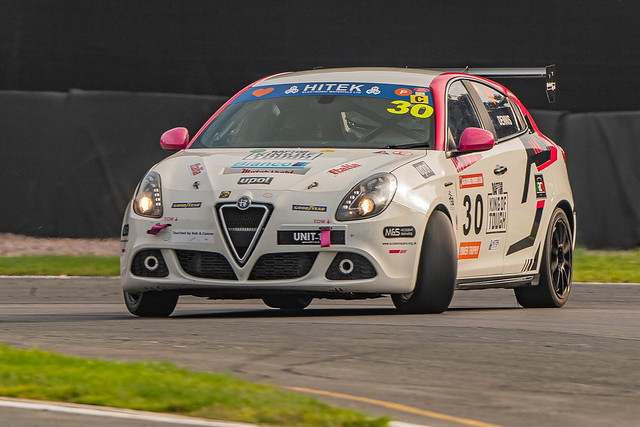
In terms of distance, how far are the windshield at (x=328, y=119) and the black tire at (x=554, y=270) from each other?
1765mm

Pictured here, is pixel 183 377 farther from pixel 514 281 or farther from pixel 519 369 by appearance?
pixel 514 281

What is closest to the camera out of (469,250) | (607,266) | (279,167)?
(279,167)

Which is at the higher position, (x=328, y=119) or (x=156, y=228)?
(x=328, y=119)

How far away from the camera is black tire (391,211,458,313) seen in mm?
8516

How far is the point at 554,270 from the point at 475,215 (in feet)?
5.14

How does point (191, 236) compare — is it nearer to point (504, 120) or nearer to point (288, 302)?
point (288, 302)

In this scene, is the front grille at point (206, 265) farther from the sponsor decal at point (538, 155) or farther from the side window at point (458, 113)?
the sponsor decal at point (538, 155)

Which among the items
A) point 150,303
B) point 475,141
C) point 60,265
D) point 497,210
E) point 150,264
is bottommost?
point 60,265

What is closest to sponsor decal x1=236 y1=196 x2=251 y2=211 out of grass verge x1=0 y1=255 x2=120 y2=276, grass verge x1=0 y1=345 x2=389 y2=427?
grass verge x1=0 y1=345 x2=389 y2=427

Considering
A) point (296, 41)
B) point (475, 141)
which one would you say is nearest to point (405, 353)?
point (475, 141)

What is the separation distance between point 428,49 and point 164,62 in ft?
10.7

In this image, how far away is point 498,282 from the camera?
977 centimetres

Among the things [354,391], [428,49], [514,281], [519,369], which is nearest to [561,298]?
[514,281]

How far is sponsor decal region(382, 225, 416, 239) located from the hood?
349 millimetres
